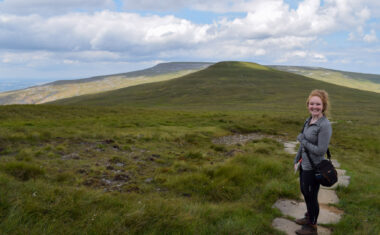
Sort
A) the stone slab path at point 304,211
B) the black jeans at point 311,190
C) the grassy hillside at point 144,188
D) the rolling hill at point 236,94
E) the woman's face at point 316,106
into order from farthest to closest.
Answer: the rolling hill at point 236,94, the stone slab path at point 304,211, the black jeans at point 311,190, the woman's face at point 316,106, the grassy hillside at point 144,188

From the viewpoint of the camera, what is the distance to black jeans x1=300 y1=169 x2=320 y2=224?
627cm

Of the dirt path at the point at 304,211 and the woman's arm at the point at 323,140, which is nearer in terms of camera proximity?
the woman's arm at the point at 323,140

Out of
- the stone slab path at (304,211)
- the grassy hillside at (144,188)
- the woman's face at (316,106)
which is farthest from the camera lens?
the stone slab path at (304,211)

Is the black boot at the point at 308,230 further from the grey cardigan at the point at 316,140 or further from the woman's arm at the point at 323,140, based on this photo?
the woman's arm at the point at 323,140

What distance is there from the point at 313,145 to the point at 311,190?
1.10 metres

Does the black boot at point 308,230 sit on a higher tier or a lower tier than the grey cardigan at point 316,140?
lower

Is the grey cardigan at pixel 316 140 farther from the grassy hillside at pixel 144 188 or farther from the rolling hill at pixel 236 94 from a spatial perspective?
the rolling hill at pixel 236 94

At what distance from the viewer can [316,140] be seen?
20.0 ft

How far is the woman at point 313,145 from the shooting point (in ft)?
19.5

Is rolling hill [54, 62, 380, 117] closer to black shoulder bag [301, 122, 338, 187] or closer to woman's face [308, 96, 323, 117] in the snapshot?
woman's face [308, 96, 323, 117]

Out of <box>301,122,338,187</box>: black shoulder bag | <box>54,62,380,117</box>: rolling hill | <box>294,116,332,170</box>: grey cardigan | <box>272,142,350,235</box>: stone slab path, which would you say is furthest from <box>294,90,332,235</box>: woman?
<box>54,62,380,117</box>: rolling hill

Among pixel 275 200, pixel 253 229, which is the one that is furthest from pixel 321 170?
pixel 275 200

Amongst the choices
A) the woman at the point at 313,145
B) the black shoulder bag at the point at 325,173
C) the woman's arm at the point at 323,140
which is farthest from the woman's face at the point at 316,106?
the black shoulder bag at the point at 325,173

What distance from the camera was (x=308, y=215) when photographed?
6.60 m
